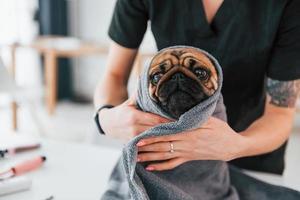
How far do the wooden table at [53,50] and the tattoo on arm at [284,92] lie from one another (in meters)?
2.23

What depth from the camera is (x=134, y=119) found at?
2.31ft

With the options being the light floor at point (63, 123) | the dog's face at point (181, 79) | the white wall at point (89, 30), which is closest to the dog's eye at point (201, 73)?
the dog's face at point (181, 79)

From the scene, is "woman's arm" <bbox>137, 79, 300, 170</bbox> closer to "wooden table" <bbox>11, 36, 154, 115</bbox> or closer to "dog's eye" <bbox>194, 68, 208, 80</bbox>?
"dog's eye" <bbox>194, 68, 208, 80</bbox>

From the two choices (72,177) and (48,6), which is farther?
(48,6)

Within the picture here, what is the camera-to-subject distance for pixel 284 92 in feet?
2.91

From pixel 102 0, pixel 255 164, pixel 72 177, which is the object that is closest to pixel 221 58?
pixel 255 164

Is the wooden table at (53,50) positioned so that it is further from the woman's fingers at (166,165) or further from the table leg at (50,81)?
the woman's fingers at (166,165)

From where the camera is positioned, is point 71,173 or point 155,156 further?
point 71,173

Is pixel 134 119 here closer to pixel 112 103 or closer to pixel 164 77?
pixel 164 77

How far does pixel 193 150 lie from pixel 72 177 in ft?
1.08

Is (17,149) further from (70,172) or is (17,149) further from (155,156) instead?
(155,156)

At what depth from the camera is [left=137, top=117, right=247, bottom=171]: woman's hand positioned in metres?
0.67

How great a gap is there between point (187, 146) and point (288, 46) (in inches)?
14.1

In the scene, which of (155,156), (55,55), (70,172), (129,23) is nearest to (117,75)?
(129,23)
